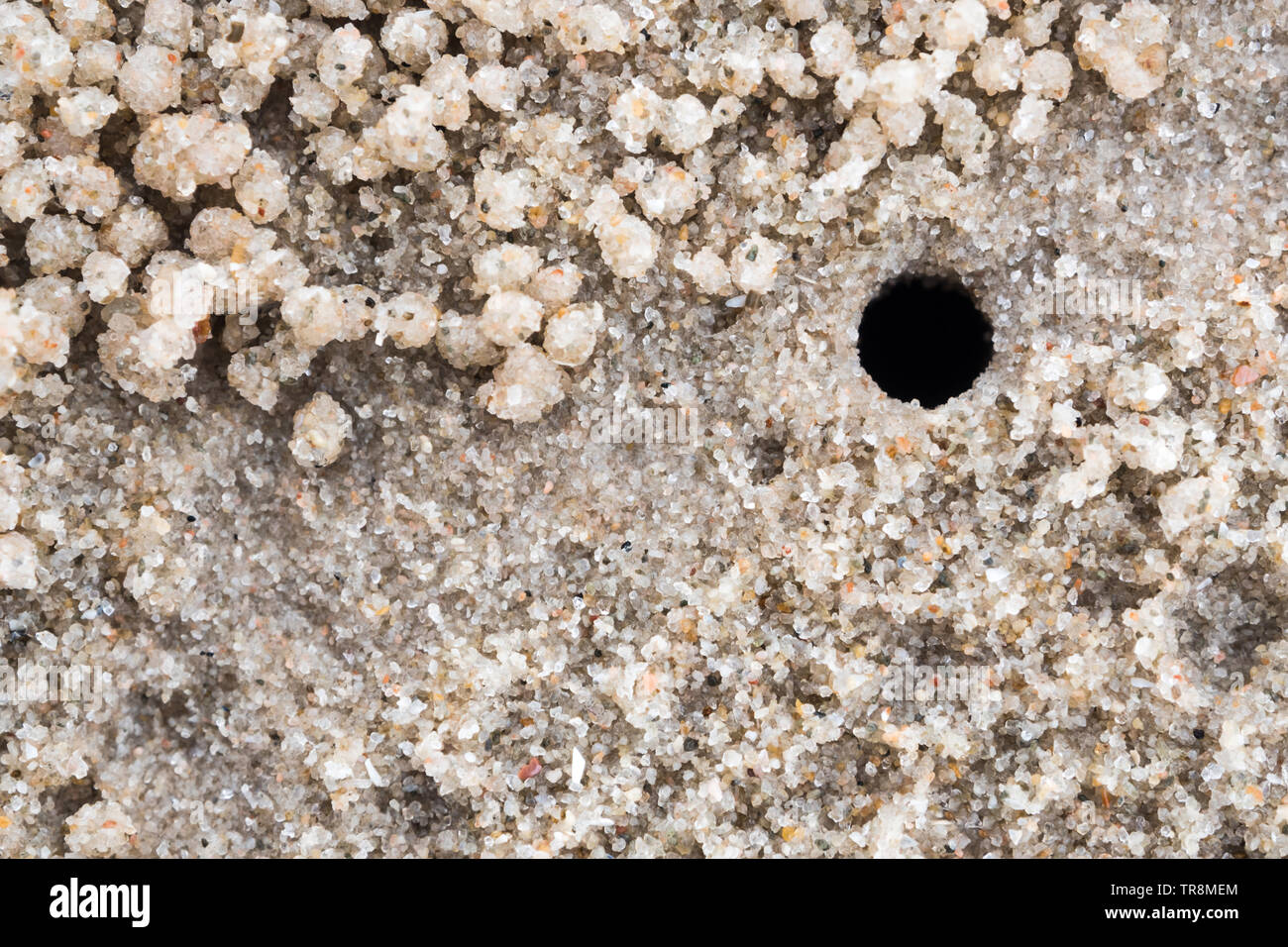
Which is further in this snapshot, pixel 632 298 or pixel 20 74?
pixel 632 298

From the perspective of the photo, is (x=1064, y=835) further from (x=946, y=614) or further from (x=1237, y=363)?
(x=1237, y=363)

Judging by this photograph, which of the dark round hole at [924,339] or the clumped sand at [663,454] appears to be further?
the dark round hole at [924,339]

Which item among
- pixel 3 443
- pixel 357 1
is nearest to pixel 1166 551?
pixel 357 1

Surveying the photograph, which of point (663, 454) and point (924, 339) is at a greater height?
point (924, 339)
